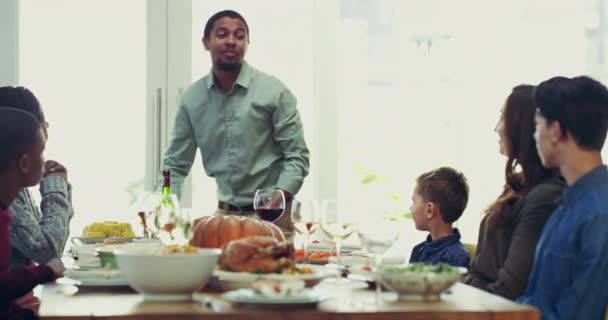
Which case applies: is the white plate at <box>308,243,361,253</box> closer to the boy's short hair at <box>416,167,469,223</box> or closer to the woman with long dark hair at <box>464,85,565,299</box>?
the boy's short hair at <box>416,167,469,223</box>

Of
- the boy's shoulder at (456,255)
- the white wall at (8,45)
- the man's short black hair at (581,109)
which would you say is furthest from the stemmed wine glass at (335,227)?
the white wall at (8,45)

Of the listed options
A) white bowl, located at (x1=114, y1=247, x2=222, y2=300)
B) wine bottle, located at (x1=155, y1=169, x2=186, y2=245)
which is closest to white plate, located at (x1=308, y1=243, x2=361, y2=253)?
wine bottle, located at (x1=155, y1=169, x2=186, y2=245)

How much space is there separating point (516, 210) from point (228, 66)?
2.23m

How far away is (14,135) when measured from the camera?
263cm

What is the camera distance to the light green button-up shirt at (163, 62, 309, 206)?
Answer: 4.65 meters

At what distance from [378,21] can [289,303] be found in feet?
12.7

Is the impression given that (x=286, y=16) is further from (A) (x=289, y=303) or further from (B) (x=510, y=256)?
(A) (x=289, y=303)

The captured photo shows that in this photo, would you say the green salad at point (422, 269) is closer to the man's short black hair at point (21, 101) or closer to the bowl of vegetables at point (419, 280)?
the bowl of vegetables at point (419, 280)

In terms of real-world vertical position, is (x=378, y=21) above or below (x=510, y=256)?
above

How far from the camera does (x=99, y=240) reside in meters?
3.54

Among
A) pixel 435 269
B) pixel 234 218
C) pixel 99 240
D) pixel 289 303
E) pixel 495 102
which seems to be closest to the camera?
pixel 289 303

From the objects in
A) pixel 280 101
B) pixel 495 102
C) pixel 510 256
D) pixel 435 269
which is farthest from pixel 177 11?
pixel 435 269

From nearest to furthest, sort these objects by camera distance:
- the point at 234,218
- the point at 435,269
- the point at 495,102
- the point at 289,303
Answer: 1. the point at 289,303
2. the point at 435,269
3. the point at 234,218
4. the point at 495,102

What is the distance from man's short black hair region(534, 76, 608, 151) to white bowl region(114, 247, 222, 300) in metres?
0.89
